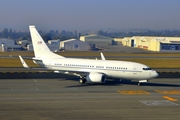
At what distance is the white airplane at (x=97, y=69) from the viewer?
4719cm

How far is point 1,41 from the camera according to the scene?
7274 inches

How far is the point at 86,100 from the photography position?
36125mm

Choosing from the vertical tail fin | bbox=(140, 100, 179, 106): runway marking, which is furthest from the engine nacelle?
bbox=(140, 100, 179, 106): runway marking

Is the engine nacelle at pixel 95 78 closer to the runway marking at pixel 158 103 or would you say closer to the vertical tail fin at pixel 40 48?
the vertical tail fin at pixel 40 48

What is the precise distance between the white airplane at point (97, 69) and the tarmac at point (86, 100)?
1.30 metres

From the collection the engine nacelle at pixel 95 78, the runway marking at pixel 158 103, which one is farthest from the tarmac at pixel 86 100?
the engine nacelle at pixel 95 78

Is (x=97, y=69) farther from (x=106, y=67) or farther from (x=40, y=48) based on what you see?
(x=40, y=48)

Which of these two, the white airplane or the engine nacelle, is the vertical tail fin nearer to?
the white airplane

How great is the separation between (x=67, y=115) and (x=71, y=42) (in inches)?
5780

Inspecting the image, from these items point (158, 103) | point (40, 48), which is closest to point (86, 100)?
point (158, 103)

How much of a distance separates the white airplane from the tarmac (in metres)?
1.30

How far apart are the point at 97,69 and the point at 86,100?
13.7 meters

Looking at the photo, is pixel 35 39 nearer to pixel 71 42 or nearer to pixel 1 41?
pixel 71 42

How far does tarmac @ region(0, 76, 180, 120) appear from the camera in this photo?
28906mm
